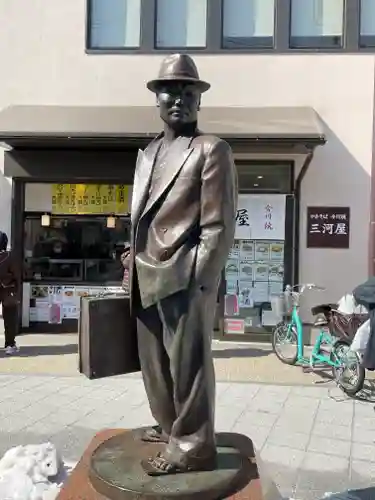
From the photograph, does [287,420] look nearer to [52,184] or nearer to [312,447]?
[312,447]

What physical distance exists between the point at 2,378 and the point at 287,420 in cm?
374

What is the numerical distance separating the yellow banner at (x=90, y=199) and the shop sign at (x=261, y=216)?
2125 millimetres

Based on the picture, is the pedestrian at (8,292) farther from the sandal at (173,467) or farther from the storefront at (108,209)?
the sandal at (173,467)

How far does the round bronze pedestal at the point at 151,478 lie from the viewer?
2.83 m

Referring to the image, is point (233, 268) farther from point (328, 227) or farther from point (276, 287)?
point (328, 227)

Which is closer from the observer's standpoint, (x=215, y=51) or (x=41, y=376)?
(x=41, y=376)

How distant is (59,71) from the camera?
1041 cm

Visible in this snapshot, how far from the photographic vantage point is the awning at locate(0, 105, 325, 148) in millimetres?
8617

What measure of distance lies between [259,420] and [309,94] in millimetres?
6150

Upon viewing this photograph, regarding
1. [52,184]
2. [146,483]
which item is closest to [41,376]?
[52,184]

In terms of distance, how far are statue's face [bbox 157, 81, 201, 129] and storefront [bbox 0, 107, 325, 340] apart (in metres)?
Answer: 5.72

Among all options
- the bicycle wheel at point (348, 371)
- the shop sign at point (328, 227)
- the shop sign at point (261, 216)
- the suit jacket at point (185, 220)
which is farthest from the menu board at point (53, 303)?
the suit jacket at point (185, 220)

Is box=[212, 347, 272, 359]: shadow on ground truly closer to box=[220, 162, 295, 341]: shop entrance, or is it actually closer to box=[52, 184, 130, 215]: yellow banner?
box=[220, 162, 295, 341]: shop entrance

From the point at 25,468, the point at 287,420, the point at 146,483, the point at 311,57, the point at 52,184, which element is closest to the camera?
the point at 146,483
